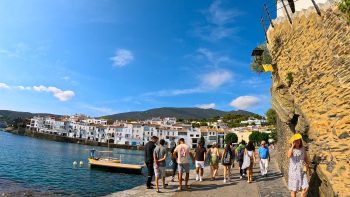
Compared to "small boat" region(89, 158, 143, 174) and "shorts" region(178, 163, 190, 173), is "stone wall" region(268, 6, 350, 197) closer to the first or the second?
"shorts" region(178, 163, 190, 173)

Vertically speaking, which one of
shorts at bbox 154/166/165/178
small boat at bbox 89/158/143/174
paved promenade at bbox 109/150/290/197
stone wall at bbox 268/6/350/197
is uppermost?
stone wall at bbox 268/6/350/197

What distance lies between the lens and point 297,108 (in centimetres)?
1059

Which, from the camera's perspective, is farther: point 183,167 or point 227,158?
point 227,158

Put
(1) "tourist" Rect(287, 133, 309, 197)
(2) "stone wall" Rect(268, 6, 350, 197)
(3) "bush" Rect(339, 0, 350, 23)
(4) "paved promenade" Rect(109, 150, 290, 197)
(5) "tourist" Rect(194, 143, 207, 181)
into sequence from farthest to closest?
(5) "tourist" Rect(194, 143, 207, 181)
(4) "paved promenade" Rect(109, 150, 290, 197)
(1) "tourist" Rect(287, 133, 309, 197)
(3) "bush" Rect(339, 0, 350, 23)
(2) "stone wall" Rect(268, 6, 350, 197)

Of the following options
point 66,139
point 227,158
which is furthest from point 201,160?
point 66,139

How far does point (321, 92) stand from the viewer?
8.96 m

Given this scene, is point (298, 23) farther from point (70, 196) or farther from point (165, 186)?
point (70, 196)

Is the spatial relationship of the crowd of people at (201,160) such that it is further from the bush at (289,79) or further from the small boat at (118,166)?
the small boat at (118,166)

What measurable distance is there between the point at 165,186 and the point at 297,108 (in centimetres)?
611

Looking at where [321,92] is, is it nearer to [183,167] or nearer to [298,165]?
[298,165]

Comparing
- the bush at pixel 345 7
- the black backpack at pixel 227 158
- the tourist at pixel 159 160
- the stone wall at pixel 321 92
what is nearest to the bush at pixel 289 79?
the stone wall at pixel 321 92

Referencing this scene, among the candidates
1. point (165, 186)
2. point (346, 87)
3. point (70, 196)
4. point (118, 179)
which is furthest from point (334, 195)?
point (118, 179)

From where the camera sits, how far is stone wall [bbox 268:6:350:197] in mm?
7617

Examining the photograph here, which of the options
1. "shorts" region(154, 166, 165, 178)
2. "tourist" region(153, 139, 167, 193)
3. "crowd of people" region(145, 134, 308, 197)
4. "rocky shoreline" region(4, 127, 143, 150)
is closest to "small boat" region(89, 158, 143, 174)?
"crowd of people" region(145, 134, 308, 197)
